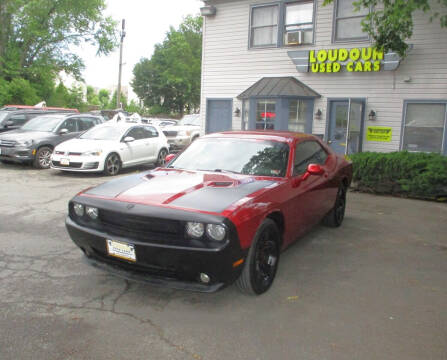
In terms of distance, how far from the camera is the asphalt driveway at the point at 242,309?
3.11 metres

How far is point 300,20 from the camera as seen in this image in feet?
43.6

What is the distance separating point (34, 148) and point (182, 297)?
977cm

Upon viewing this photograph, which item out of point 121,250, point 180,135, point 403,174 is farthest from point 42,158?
point 121,250

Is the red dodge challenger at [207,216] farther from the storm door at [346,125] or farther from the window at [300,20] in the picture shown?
the window at [300,20]

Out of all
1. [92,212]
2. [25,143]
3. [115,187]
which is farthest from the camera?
[25,143]

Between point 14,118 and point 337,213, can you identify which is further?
point 14,118

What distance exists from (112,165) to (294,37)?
22.2 ft

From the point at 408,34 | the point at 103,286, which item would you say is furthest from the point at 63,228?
the point at 408,34

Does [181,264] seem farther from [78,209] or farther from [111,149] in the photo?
[111,149]

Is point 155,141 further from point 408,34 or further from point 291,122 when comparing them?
point 408,34

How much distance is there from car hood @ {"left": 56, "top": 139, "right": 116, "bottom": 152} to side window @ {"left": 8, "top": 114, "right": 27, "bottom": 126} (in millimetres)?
4524

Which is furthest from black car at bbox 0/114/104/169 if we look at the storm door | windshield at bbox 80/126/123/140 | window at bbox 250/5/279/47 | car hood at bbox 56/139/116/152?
the storm door

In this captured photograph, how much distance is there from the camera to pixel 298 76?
13375 mm

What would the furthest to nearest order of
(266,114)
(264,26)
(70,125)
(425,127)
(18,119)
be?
(18,119), (264,26), (266,114), (70,125), (425,127)
